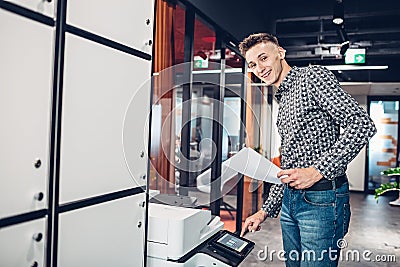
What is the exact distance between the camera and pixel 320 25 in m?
7.13

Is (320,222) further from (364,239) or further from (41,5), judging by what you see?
(364,239)

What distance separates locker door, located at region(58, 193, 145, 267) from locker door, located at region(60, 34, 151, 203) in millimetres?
56

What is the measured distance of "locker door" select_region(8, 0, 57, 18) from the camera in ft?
3.01

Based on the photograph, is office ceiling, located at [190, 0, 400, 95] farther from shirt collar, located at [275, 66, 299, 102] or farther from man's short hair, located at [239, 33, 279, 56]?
shirt collar, located at [275, 66, 299, 102]

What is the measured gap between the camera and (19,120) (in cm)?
91

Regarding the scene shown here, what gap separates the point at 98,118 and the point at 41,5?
35 cm

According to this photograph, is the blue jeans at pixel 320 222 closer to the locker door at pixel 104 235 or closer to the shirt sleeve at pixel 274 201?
the shirt sleeve at pixel 274 201

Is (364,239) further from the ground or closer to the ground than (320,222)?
closer to the ground

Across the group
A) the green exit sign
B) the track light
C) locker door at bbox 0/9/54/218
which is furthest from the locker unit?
the green exit sign

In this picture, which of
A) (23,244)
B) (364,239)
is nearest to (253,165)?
(23,244)

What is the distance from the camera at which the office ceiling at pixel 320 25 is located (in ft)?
16.9

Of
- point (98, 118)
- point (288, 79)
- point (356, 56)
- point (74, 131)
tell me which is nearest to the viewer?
point (74, 131)

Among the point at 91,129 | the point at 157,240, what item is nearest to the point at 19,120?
the point at 91,129

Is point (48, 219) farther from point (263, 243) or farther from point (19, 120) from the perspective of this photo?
point (263, 243)
